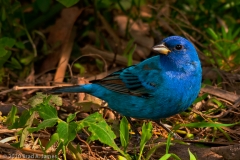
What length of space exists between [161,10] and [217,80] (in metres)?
1.25

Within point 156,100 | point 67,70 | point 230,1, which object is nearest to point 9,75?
point 67,70


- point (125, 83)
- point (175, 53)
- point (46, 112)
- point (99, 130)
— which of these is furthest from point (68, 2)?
point (99, 130)

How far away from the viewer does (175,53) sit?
4.00 metres

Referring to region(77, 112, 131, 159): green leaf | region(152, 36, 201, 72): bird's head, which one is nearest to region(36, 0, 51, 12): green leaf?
region(152, 36, 201, 72): bird's head

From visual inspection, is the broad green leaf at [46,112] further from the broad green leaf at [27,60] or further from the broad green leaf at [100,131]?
the broad green leaf at [27,60]

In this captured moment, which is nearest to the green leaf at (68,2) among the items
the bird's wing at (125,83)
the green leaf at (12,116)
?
the bird's wing at (125,83)

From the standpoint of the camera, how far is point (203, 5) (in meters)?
5.83

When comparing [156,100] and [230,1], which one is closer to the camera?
[156,100]

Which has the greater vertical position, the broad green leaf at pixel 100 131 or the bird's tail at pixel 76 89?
the broad green leaf at pixel 100 131

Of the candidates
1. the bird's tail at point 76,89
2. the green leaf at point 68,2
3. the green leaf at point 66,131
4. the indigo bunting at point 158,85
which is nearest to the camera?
the green leaf at point 66,131

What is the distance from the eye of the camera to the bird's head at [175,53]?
3.98 metres

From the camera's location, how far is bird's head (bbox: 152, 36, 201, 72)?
3984mm

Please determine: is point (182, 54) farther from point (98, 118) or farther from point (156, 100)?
point (98, 118)

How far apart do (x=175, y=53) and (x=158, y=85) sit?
0.29m
